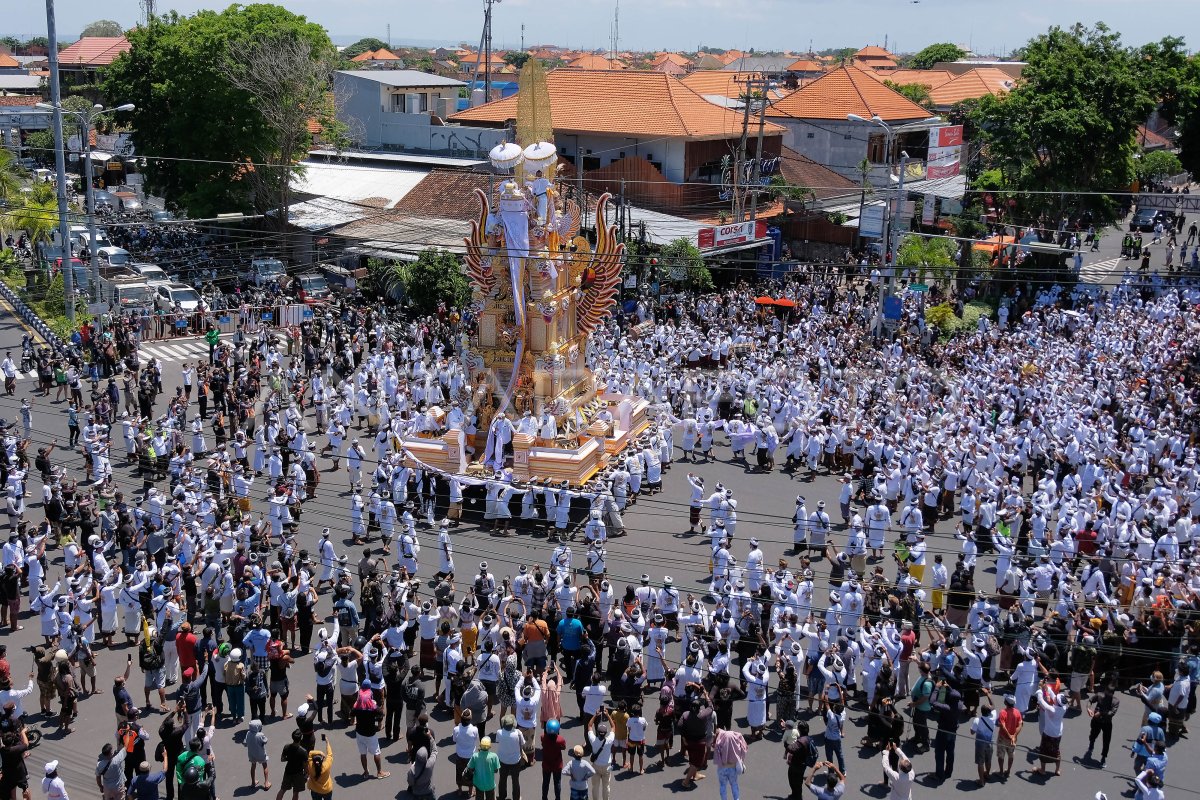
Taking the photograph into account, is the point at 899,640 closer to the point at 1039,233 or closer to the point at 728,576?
the point at 728,576

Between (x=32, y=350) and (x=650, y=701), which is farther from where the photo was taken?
(x=32, y=350)

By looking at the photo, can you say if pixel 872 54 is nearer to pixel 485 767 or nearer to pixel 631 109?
pixel 631 109

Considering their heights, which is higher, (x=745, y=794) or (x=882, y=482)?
A: (x=882, y=482)

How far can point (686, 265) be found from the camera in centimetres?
3450

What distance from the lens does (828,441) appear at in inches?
885

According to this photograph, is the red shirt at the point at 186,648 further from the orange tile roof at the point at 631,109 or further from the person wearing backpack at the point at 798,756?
the orange tile roof at the point at 631,109

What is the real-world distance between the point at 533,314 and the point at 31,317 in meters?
17.4

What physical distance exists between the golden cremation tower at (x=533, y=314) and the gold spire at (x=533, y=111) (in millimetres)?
18

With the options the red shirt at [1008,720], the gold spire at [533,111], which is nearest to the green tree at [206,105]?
the gold spire at [533,111]

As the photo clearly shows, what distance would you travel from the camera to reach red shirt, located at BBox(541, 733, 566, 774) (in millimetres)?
12055

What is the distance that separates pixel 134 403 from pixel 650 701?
51.0 feet

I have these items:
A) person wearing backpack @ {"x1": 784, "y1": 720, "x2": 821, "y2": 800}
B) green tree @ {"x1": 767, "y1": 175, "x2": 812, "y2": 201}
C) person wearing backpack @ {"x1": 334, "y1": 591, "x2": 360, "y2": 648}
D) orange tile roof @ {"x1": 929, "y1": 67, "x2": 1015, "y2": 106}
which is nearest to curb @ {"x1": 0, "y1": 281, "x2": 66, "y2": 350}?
person wearing backpack @ {"x1": 334, "y1": 591, "x2": 360, "y2": 648}

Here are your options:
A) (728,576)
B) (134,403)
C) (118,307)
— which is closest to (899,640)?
(728,576)

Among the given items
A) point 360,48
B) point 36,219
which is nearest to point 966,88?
point 36,219
